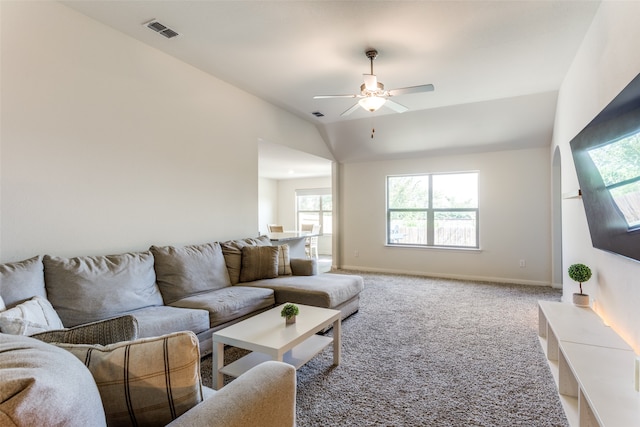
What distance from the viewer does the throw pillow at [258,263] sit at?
3.53m

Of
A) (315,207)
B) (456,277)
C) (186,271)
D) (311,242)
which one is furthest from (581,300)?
(315,207)

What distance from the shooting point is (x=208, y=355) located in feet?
8.48

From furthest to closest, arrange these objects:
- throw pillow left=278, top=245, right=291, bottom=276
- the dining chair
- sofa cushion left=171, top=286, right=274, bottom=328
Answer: the dining chair < throw pillow left=278, top=245, right=291, bottom=276 < sofa cushion left=171, top=286, right=274, bottom=328

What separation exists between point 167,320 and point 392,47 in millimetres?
2935

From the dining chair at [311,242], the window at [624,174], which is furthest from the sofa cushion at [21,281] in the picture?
the dining chair at [311,242]

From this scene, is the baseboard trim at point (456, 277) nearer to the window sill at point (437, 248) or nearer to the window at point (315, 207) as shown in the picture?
the window sill at point (437, 248)

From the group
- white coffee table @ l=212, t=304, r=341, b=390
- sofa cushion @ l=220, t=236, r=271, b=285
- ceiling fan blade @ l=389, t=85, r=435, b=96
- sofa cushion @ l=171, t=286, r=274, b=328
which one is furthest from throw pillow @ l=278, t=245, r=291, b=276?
ceiling fan blade @ l=389, t=85, r=435, b=96

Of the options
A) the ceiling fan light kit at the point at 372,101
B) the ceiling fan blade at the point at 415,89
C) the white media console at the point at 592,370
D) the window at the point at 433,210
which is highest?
the ceiling fan blade at the point at 415,89

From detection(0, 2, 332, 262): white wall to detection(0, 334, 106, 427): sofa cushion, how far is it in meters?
2.08

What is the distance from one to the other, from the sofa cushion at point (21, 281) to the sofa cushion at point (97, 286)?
2.9 inches

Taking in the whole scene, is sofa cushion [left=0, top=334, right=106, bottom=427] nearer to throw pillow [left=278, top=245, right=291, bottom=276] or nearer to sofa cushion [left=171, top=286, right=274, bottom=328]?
sofa cushion [left=171, top=286, right=274, bottom=328]

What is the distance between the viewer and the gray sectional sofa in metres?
2.12

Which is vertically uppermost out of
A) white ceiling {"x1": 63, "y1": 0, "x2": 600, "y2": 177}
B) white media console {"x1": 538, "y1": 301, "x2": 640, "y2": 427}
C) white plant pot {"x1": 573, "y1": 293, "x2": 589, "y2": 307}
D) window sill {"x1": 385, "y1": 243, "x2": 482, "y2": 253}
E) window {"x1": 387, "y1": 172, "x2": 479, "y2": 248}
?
white ceiling {"x1": 63, "y1": 0, "x2": 600, "y2": 177}

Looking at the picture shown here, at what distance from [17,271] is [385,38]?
317 centimetres
